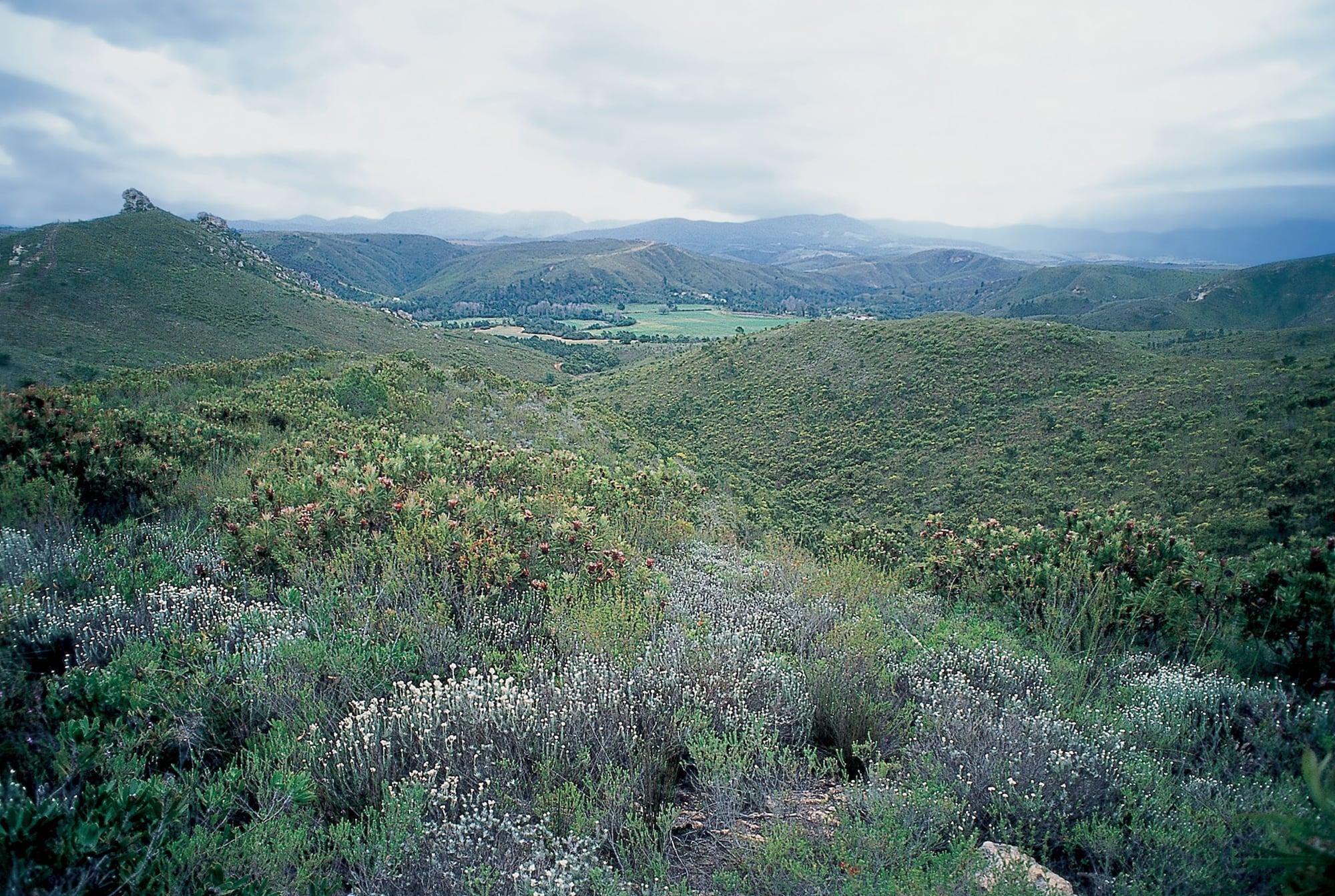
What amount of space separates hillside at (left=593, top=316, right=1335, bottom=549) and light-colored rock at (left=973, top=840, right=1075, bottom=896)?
20142mm

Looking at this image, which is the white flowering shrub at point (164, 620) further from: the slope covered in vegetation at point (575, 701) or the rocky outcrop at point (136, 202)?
the rocky outcrop at point (136, 202)

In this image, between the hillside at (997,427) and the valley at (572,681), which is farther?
the hillside at (997,427)

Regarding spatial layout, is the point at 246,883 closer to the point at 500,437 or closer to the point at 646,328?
the point at 500,437

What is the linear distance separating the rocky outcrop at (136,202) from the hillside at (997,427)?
59.2 meters

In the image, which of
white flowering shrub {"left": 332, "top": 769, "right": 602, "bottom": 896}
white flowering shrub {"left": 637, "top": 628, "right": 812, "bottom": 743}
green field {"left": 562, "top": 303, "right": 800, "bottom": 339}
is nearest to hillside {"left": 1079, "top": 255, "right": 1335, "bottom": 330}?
green field {"left": 562, "top": 303, "right": 800, "bottom": 339}

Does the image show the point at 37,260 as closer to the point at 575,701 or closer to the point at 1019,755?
the point at 575,701

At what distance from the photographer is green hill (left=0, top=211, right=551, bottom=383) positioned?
38281mm

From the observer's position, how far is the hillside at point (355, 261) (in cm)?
13788

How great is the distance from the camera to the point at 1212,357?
34.7 metres

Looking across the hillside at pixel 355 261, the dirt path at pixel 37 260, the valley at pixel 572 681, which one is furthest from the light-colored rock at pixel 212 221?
the valley at pixel 572 681

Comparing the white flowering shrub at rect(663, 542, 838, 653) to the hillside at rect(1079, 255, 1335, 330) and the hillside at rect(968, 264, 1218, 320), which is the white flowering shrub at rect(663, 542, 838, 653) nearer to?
the hillside at rect(1079, 255, 1335, 330)

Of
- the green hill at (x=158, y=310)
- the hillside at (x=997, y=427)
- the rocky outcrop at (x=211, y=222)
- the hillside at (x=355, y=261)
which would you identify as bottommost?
the hillside at (x=997, y=427)

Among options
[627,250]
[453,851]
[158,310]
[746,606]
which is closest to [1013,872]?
[453,851]

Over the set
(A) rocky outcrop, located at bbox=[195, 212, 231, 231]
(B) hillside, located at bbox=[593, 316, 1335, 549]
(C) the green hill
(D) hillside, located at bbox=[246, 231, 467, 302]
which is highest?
(D) hillside, located at bbox=[246, 231, 467, 302]
